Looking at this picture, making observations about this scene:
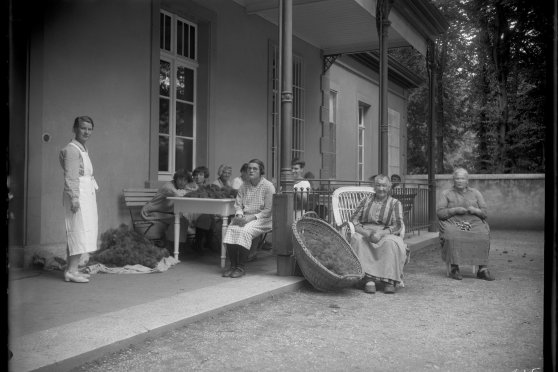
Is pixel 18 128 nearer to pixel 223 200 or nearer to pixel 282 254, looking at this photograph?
pixel 223 200

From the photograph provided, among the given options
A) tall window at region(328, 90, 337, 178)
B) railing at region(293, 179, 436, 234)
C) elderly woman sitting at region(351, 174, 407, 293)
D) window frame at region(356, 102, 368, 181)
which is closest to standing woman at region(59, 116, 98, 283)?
railing at region(293, 179, 436, 234)

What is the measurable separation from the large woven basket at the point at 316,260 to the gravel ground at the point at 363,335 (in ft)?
0.49

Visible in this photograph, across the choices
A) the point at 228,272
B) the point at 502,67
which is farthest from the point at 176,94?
the point at 502,67

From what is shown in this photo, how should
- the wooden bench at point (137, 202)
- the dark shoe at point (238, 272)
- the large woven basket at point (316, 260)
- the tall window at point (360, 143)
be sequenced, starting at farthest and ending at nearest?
the tall window at point (360, 143) < the wooden bench at point (137, 202) < the dark shoe at point (238, 272) < the large woven basket at point (316, 260)

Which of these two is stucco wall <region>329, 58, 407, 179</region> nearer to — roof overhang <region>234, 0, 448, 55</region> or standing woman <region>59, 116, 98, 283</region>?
roof overhang <region>234, 0, 448, 55</region>

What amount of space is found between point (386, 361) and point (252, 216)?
2771mm

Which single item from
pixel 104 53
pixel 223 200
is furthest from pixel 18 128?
pixel 223 200

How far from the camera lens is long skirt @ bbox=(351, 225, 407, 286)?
4.98m

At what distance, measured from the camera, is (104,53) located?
238 inches

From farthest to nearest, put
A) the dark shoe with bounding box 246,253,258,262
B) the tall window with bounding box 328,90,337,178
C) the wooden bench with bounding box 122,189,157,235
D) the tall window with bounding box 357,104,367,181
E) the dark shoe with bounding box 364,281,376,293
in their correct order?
the tall window with bounding box 357,104,367,181 < the tall window with bounding box 328,90,337,178 < the dark shoe with bounding box 246,253,258,262 < the wooden bench with bounding box 122,189,157,235 < the dark shoe with bounding box 364,281,376,293

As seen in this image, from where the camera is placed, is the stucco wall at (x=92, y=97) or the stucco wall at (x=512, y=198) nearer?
the stucco wall at (x=92, y=97)

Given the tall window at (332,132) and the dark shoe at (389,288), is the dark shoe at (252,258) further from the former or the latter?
the tall window at (332,132)

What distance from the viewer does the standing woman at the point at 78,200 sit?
466 centimetres

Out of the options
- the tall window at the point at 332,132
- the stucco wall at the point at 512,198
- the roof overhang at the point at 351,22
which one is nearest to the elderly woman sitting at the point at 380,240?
the roof overhang at the point at 351,22
